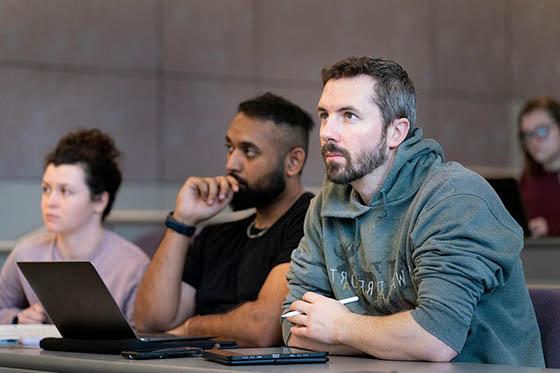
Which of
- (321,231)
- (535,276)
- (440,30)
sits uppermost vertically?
(440,30)

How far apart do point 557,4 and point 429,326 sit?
18.4 ft

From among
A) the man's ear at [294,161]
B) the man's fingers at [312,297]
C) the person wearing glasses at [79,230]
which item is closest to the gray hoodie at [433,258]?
the man's fingers at [312,297]

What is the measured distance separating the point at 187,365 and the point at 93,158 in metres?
1.93

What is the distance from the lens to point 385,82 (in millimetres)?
2604

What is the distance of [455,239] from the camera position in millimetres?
2295

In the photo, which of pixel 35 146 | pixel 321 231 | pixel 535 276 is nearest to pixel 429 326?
pixel 321 231

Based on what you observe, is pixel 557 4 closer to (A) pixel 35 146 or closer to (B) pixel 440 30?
(B) pixel 440 30

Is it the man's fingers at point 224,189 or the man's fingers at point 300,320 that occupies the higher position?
the man's fingers at point 224,189

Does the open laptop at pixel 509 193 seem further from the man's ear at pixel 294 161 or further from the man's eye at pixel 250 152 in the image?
the man's eye at pixel 250 152

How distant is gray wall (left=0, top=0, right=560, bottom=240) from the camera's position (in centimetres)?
550

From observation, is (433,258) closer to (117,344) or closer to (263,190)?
(117,344)

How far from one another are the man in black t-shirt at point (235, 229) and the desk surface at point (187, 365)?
887 mm

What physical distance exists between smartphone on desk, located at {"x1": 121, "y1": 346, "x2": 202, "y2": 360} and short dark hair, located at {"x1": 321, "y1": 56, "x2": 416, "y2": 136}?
2.30ft

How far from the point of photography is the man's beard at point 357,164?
101 inches
